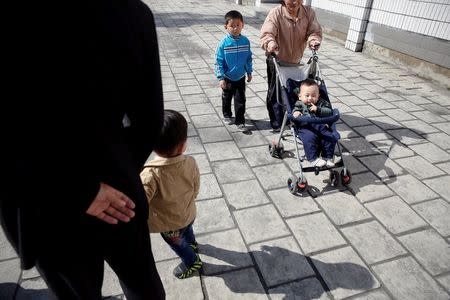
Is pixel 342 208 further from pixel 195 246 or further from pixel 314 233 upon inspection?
pixel 195 246

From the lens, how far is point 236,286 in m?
2.64

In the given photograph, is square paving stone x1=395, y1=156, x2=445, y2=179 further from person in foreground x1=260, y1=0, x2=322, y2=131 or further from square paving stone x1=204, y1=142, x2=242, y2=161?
square paving stone x1=204, y1=142, x2=242, y2=161

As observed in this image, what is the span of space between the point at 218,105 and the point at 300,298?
381 centimetres

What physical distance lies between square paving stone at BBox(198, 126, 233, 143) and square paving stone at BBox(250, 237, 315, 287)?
6.61ft

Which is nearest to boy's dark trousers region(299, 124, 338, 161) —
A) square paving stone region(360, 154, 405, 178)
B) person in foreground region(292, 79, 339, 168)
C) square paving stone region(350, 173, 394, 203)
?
person in foreground region(292, 79, 339, 168)

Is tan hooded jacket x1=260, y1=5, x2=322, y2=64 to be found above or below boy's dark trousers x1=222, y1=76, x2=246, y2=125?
above

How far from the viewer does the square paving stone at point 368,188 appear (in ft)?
11.9

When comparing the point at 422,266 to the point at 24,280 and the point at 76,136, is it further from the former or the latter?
the point at 24,280

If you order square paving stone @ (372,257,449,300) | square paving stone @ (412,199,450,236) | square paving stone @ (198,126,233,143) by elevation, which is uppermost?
square paving stone @ (198,126,233,143)

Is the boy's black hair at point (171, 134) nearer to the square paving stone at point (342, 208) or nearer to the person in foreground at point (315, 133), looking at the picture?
the person in foreground at point (315, 133)

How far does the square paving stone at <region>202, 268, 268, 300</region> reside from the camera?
101 inches

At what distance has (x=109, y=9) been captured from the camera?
1101 millimetres

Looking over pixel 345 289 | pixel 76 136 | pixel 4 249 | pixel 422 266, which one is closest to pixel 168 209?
pixel 76 136

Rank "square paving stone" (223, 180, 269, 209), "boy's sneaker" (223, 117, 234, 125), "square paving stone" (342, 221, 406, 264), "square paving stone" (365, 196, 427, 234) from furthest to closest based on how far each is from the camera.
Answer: "boy's sneaker" (223, 117, 234, 125), "square paving stone" (223, 180, 269, 209), "square paving stone" (365, 196, 427, 234), "square paving stone" (342, 221, 406, 264)
